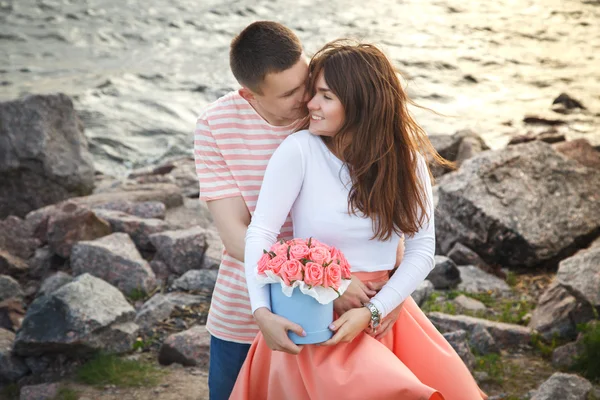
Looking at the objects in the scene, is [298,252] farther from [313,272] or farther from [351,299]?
[351,299]

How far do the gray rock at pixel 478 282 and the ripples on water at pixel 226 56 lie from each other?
5.12 m

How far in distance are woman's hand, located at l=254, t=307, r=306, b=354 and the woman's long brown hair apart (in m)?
0.49

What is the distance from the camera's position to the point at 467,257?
6152 millimetres

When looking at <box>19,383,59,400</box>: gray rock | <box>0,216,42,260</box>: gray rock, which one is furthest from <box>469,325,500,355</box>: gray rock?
<box>0,216,42,260</box>: gray rock

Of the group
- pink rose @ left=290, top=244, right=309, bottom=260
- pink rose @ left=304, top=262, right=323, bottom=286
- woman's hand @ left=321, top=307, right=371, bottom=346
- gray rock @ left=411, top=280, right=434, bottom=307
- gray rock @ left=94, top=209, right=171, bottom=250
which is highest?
pink rose @ left=290, top=244, right=309, bottom=260

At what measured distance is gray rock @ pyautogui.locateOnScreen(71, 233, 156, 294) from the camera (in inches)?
225

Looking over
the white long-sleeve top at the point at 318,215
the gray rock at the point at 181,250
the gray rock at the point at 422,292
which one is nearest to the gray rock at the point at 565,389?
the gray rock at the point at 422,292

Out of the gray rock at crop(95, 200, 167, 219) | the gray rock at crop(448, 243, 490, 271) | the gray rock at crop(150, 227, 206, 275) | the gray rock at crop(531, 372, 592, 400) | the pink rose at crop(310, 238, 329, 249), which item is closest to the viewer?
the pink rose at crop(310, 238, 329, 249)

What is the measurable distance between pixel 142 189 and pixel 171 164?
173 cm

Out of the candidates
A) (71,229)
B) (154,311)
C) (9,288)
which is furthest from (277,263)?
(71,229)

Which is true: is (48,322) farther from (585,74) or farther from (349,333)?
(585,74)

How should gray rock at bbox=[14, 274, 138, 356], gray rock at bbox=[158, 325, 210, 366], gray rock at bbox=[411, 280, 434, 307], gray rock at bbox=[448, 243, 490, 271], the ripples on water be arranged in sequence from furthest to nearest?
1. the ripples on water
2. gray rock at bbox=[448, 243, 490, 271]
3. gray rock at bbox=[411, 280, 434, 307]
4. gray rock at bbox=[158, 325, 210, 366]
5. gray rock at bbox=[14, 274, 138, 356]

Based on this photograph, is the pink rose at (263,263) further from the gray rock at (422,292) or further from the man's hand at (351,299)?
the gray rock at (422,292)

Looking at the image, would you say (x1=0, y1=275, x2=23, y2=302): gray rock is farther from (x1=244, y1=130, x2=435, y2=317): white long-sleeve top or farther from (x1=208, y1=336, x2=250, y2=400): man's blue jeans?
(x1=244, y1=130, x2=435, y2=317): white long-sleeve top
